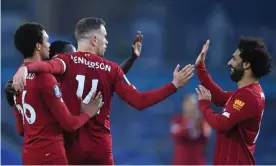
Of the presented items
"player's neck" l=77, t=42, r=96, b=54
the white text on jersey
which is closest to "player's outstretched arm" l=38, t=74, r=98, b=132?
the white text on jersey

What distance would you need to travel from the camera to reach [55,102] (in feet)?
14.3

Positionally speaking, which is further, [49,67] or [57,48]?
[57,48]

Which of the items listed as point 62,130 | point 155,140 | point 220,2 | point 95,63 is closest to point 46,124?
point 62,130

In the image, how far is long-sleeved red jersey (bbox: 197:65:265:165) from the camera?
15.0 ft

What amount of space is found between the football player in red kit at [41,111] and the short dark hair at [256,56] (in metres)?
1.03

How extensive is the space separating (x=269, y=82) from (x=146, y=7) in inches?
72.2

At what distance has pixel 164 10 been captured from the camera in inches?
357

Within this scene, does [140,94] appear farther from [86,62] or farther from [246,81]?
[246,81]

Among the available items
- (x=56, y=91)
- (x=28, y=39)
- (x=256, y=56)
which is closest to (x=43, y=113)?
(x=56, y=91)

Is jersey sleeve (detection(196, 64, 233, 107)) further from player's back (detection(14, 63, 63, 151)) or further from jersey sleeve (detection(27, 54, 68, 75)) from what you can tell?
player's back (detection(14, 63, 63, 151))

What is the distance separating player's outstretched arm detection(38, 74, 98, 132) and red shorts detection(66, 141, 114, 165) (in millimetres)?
301

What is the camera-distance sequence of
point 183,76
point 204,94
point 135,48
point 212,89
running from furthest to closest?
point 135,48, point 212,89, point 204,94, point 183,76

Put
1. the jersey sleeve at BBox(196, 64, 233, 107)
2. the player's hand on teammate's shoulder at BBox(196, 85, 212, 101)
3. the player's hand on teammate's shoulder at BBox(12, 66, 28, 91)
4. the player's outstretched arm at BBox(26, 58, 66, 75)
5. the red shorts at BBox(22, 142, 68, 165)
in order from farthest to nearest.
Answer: the jersey sleeve at BBox(196, 64, 233, 107) → the player's hand on teammate's shoulder at BBox(196, 85, 212, 101) → the red shorts at BBox(22, 142, 68, 165) → the player's outstretched arm at BBox(26, 58, 66, 75) → the player's hand on teammate's shoulder at BBox(12, 66, 28, 91)

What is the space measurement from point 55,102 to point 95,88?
13.6 inches
